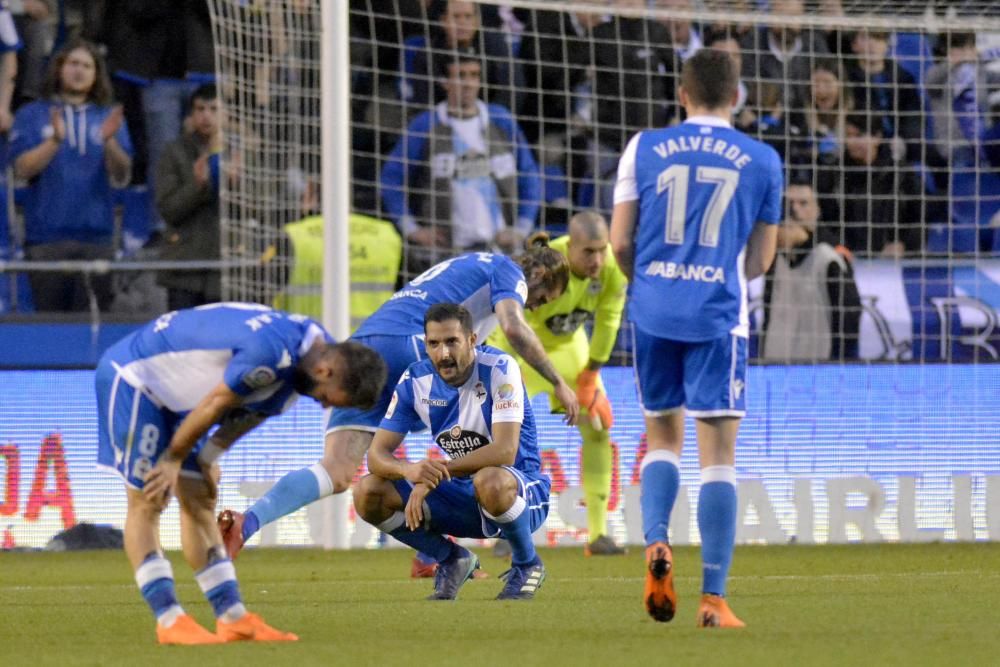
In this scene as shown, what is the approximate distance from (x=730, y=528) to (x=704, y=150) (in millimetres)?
1282

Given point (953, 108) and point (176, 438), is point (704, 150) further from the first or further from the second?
point (953, 108)

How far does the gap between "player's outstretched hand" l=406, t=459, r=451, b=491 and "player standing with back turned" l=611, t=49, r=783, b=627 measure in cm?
110

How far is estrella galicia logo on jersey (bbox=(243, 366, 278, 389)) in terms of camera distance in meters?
5.55

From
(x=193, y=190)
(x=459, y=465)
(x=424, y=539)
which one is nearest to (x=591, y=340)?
(x=424, y=539)

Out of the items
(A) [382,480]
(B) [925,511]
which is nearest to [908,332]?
(B) [925,511]

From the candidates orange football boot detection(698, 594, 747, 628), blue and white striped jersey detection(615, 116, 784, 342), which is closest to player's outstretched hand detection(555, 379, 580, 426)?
blue and white striped jersey detection(615, 116, 784, 342)

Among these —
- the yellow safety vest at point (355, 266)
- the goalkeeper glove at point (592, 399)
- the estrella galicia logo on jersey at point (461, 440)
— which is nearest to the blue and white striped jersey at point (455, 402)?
the estrella galicia logo on jersey at point (461, 440)

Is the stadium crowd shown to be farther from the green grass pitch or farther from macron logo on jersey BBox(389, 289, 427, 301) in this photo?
macron logo on jersey BBox(389, 289, 427, 301)

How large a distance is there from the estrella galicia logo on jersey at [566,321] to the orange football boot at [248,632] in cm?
470

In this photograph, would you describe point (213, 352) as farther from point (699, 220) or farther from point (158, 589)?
point (699, 220)

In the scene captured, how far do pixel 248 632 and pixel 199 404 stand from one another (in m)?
0.75

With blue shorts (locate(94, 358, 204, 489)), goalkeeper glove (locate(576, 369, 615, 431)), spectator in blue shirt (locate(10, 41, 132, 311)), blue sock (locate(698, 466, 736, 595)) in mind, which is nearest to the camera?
blue shorts (locate(94, 358, 204, 489))

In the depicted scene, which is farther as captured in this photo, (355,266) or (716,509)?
(355,266)

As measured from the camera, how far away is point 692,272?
6.23 m
